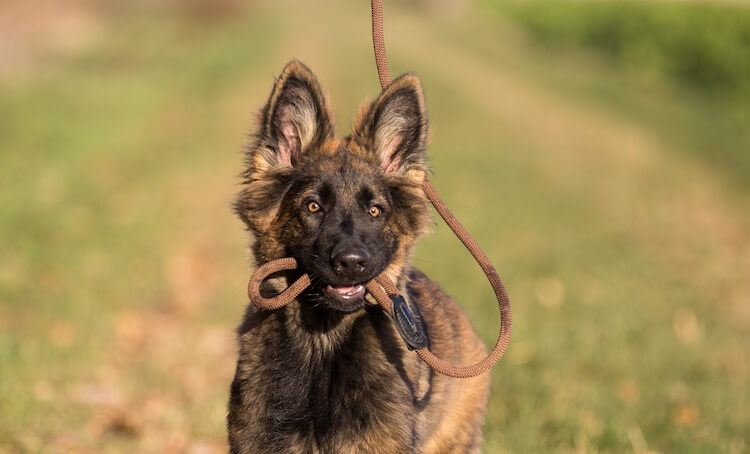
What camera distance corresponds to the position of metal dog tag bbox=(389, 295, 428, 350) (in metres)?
4.07

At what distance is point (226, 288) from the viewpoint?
9562 millimetres

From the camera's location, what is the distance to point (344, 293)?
4223 millimetres

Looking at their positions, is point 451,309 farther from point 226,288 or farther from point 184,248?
point 184,248

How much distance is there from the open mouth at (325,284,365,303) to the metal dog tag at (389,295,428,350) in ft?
0.58

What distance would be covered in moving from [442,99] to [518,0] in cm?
3827

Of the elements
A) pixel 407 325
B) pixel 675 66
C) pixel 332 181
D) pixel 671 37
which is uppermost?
pixel 332 181

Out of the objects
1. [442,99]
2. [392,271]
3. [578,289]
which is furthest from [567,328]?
[442,99]

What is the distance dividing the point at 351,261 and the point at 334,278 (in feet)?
0.46

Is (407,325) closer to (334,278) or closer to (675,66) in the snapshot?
(334,278)

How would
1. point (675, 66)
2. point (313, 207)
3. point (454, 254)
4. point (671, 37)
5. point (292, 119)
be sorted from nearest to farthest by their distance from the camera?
1. point (313, 207)
2. point (292, 119)
3. point (454, 254)
4. point (675, 66)
5. point (671, 37)

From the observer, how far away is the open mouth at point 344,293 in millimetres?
4207

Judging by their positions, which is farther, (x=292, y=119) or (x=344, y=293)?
(x=292, y=119)

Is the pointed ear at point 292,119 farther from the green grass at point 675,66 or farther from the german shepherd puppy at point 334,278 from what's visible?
the green grass at point 675,66

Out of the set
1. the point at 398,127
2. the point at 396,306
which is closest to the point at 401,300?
the point at 396,306
